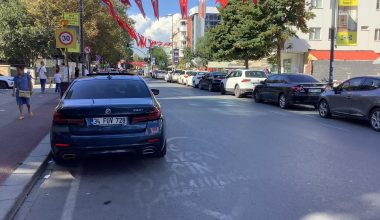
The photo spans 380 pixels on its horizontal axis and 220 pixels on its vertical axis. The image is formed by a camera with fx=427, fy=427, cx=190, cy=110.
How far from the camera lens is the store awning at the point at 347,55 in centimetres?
4341

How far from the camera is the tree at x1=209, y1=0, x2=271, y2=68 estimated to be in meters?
29.8

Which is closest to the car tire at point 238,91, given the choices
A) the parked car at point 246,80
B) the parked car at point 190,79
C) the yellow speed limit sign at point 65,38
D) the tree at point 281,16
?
the parked car at point 246,80

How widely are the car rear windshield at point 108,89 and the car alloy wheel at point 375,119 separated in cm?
687

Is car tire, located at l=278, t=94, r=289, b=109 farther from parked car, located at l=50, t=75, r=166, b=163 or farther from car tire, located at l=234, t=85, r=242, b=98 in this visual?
parked car, located at l=50, t=75, r=166, b=163

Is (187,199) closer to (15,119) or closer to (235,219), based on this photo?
(235,219)

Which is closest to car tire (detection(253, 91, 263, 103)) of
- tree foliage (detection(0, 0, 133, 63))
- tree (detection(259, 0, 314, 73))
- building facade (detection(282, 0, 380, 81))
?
tree (detection(259, 0, 314, 73))

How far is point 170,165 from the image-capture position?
7.09 m

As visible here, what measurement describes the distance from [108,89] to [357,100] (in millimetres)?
7761

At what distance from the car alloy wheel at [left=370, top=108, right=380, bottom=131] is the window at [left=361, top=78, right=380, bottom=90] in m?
0.66

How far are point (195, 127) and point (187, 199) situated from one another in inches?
234

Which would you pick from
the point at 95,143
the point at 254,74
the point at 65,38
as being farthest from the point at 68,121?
the point at 254,74

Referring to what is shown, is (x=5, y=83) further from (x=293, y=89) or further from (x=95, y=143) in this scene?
(x=95, y=143)

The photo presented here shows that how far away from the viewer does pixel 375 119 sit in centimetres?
1132

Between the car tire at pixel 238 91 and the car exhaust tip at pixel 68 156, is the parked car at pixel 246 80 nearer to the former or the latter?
the car tire at pixel 238 91
